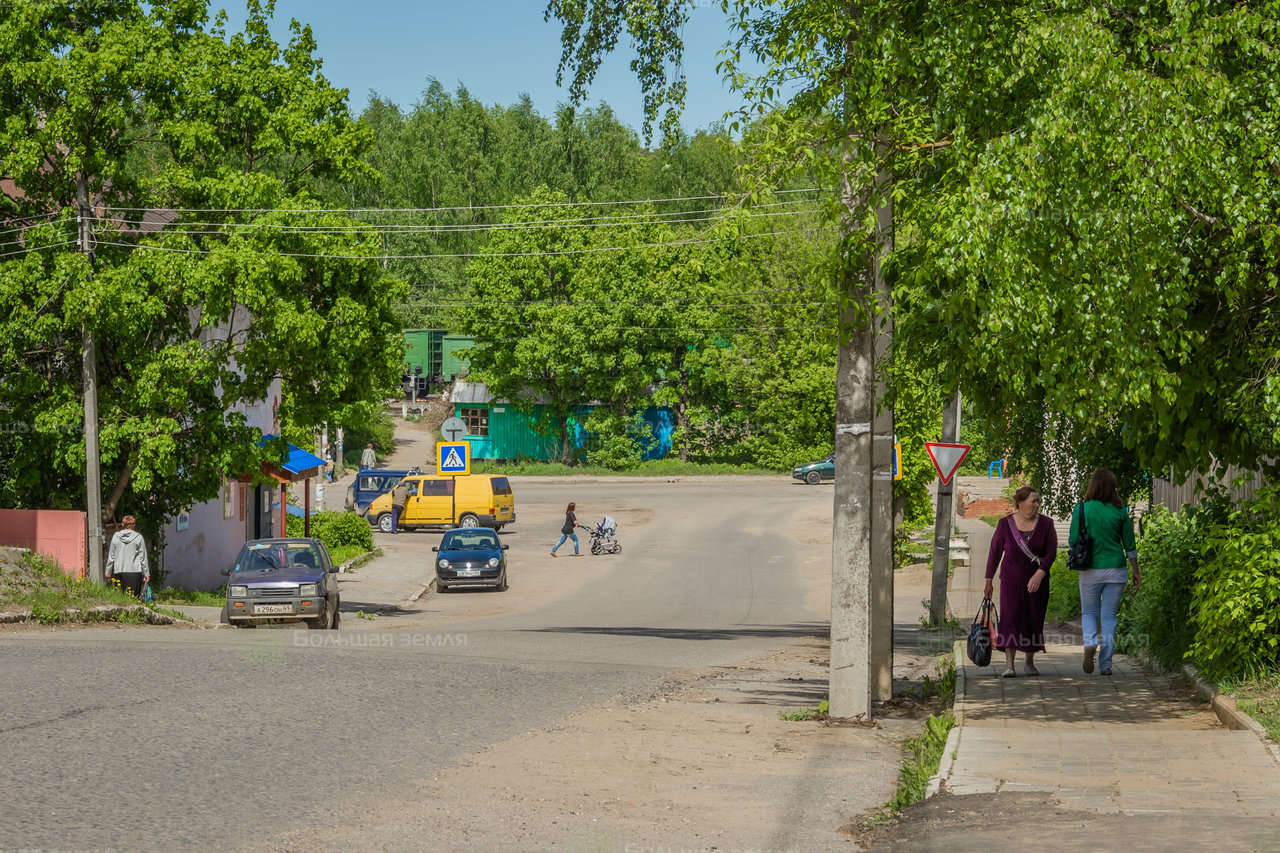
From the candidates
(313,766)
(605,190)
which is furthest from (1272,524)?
(605,190)

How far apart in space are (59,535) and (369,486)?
2594 centimetres

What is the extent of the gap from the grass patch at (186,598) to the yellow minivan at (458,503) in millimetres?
17933

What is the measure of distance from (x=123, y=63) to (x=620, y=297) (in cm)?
4198

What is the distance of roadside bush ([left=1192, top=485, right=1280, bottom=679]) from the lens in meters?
9.73

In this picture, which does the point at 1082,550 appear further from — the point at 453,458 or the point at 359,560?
the point at 359,560

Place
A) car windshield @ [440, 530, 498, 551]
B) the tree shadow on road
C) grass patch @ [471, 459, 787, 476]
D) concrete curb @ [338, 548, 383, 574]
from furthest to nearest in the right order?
1. grass patch @ [471, 459, 787, 476]
2. concrete curb @ [338, 548, 383, 574]
3. car windshield @ [440, 530, 498, 551]
4. the tree shadow on road

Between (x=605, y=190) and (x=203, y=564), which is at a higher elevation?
(x=605, y=190)

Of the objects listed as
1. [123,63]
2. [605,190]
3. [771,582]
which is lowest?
[771,582]

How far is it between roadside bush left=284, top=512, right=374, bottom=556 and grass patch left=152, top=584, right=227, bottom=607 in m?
11.0

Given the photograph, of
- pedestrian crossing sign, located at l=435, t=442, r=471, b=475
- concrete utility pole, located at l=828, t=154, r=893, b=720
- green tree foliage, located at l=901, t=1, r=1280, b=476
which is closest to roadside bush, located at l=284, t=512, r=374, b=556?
pedestrian crossing sign, located at l=435, t=442, r=471, b=475

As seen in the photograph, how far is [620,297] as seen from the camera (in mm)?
65438

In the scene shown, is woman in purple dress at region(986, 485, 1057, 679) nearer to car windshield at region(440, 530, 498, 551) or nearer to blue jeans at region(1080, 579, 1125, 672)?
blue jeans at region(1080, 579, 1125, 672)

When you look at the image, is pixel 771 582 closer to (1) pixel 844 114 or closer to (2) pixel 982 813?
(1) pixel 844 114

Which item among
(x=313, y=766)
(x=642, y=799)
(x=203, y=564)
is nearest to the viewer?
(x=642, y=799)
